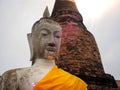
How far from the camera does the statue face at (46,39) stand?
5.78m

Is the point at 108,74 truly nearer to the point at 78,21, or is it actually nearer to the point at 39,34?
the point at 78,21

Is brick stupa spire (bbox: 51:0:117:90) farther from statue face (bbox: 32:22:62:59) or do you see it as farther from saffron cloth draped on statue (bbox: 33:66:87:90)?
saffron cloth draped on statue (bbox: 33:66:87:90)

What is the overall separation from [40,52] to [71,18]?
31.3ft

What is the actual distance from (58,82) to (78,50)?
28.8 ft

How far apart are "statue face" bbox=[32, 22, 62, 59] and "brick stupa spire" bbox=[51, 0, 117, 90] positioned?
7050mm

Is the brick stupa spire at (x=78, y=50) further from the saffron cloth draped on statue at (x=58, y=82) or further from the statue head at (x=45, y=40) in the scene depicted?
the saffron cloth draped on statue at (x=58, y=82)

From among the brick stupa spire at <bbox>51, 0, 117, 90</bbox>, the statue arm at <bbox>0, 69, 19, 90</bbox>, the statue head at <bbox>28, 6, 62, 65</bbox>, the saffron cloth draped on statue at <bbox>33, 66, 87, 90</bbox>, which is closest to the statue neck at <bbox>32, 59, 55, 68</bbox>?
the statue head at <bbox>28, 6, 62, 65</bbox>

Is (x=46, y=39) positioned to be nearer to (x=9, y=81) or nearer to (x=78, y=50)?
(x=9, y=81)

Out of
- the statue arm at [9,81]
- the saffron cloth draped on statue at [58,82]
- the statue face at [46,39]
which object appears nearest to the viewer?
the saffron cloth draped on statue at [58,82]

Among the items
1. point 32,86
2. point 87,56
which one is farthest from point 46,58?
point 87,56

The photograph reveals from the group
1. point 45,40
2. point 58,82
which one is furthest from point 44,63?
point 58,82

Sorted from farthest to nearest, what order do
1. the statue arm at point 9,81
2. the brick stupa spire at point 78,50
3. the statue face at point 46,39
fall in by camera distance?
the brick stupa spire at point 78,50
the statue face at point 46,39
the statue arm at point 9,81

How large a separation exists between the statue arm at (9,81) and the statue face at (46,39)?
0.57 m

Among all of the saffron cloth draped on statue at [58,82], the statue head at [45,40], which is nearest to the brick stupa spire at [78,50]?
the statue head at [45,40]
